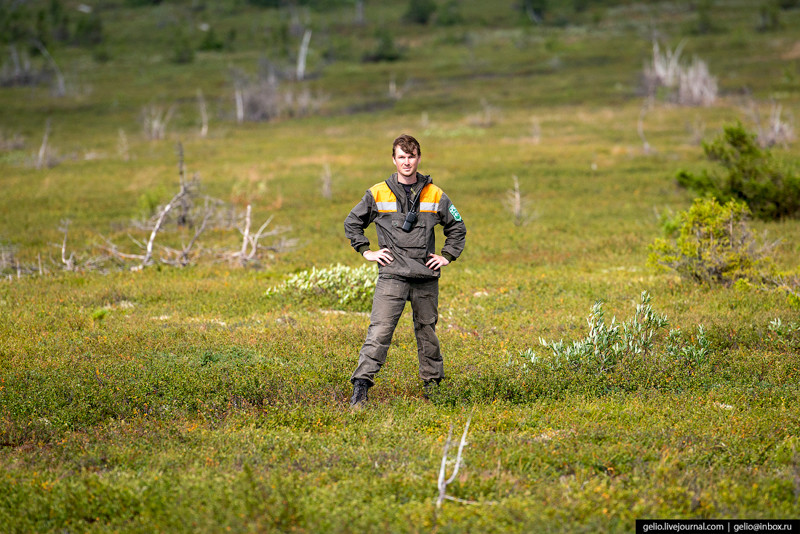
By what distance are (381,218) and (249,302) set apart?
16.8 feet

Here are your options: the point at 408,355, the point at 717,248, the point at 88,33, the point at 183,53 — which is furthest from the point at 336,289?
the point at 88,33

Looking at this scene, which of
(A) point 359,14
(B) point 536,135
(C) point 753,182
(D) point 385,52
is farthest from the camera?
(A) point 359,14

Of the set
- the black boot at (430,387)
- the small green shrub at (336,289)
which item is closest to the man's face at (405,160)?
the black boot at (430,387)

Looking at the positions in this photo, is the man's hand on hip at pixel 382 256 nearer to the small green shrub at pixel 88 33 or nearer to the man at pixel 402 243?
the man at pixel 402 243

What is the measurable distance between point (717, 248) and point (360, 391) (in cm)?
681

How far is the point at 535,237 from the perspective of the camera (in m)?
17.2

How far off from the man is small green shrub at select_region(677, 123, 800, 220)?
12053 mm

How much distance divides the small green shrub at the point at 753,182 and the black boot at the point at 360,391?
12.5 metres

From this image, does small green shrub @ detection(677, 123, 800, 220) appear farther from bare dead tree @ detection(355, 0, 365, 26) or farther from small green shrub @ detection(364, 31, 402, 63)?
bare dead tree @ detection(355, 0, 365, 26)

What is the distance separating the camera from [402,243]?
6012 millimetres

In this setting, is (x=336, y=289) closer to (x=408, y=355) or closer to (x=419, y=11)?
(x=408, y=355)

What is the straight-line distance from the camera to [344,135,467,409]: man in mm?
5984

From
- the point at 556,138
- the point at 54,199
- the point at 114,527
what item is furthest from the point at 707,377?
the point at 556,138

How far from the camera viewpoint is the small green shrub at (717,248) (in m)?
10.6
